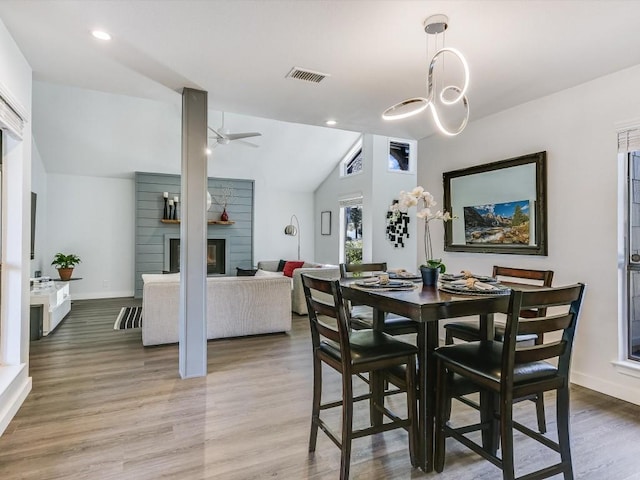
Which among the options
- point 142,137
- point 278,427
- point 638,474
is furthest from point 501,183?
point 142,137

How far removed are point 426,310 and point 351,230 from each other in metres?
6.44

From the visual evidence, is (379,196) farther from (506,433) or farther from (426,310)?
(506,433)

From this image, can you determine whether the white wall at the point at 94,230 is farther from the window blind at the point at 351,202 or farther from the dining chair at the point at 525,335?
the dining chair at the point at 525,335

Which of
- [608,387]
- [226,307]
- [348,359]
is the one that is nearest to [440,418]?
[348,359]

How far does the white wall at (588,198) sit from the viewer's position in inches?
116

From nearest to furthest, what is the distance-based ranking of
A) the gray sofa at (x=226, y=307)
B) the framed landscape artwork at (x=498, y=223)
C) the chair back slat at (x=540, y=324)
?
the chair back slat at (x=540, y=324)
the framed landscape artwork at (x=498, y=223)
the gray sofa at (x=226, y=307)

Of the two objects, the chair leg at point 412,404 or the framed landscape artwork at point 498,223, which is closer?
the chair leg at point 412,404

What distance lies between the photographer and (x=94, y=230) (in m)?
7.32

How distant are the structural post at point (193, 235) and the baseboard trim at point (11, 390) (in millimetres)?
1110

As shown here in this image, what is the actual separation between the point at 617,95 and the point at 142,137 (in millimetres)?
6674

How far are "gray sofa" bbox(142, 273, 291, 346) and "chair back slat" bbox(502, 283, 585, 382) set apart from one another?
3.35 metres

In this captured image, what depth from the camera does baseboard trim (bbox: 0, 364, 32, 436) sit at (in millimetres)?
2373

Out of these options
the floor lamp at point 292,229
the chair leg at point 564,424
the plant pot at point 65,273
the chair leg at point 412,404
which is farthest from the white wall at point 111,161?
the chair leg at point 564,424

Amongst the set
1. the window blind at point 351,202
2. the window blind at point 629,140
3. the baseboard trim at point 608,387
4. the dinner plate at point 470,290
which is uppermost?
the window blind at point 351,202
